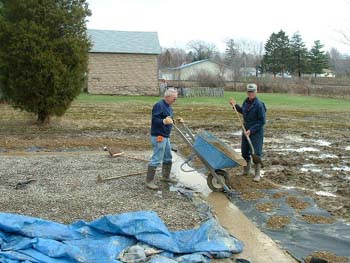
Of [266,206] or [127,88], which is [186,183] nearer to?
[266,206]

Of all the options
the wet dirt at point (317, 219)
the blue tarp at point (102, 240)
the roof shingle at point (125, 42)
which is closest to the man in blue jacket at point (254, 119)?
the wet dirt at point (317, 219)

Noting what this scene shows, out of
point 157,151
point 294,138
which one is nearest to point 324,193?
point 157,151

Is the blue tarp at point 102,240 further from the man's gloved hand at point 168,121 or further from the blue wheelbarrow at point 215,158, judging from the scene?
the blue wheelbarrow at point 215,158

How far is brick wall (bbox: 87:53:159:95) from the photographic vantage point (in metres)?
41.8

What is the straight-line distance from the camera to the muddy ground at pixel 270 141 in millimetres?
8656

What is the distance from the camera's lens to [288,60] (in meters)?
76.5

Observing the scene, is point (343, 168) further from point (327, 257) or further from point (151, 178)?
point (327, 257)

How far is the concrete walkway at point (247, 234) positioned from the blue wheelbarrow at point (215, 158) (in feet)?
1.01

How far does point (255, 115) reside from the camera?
8398 mm

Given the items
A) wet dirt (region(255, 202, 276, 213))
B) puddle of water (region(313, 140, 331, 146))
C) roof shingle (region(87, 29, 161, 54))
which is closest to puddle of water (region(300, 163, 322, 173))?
wet dirt (region(255, 202, 276, 213))

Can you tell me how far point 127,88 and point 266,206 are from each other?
118 feet

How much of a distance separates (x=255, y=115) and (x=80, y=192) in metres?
3.53

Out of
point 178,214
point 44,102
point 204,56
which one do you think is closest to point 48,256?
point 178,214

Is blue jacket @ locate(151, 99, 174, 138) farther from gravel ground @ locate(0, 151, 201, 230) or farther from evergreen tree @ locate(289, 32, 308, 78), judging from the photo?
evergreen tree @ locate(289, 32, 308, 78)
